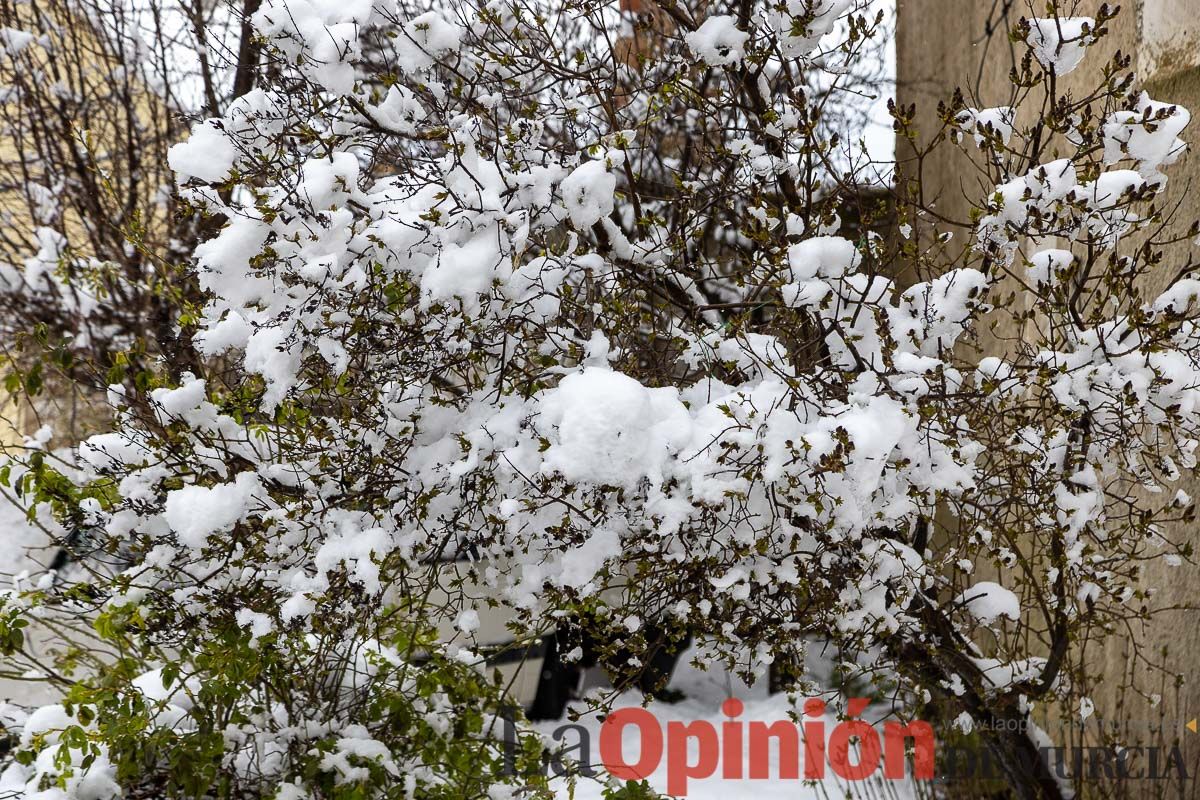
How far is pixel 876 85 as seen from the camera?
7102mm

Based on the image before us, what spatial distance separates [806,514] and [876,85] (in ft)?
17.4

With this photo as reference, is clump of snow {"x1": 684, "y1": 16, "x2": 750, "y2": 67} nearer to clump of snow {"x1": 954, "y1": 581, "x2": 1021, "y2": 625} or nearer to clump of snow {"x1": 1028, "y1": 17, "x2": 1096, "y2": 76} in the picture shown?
clump of snow {"x1": 1028, "y1": 17, "x2": 1096, "y2": 76}

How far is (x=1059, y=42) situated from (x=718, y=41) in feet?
3.16

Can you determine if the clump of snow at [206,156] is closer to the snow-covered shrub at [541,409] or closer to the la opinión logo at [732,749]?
the snow-covered shrub at [541,409]

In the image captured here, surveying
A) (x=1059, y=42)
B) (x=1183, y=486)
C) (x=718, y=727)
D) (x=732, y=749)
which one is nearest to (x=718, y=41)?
(x=1059, y=42)

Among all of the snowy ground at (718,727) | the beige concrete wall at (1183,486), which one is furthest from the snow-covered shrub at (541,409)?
the snowy ground at (718,727)

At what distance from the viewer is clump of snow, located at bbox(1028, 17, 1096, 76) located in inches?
106

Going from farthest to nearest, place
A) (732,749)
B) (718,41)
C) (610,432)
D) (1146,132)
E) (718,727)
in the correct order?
(718,727) → (732,749) → (718,41) → (1146,132) → (610,432)

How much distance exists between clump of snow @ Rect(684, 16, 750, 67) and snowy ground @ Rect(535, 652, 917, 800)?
10.9ft

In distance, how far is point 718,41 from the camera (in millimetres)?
3006

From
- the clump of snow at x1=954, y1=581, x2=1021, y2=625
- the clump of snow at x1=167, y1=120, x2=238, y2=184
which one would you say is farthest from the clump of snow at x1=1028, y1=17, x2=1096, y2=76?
the clump of snow at x1=167, y1=120, x2=238, y2=184

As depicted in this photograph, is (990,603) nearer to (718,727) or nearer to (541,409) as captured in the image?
(541,409)

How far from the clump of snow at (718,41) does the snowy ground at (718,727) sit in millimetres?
Answer: 3312

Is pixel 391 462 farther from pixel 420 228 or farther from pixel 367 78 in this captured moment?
pixel 367 78
